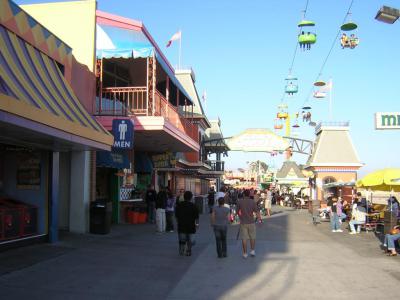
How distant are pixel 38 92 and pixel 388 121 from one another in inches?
471

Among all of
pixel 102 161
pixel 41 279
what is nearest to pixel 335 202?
pixel 102 161

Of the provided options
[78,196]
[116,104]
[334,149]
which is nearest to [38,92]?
[78,196]

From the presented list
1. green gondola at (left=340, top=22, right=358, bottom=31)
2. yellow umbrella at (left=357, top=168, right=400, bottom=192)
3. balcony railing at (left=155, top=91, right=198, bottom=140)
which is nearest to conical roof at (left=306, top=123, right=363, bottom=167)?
balcony railing at (left=155, top=91, right=198, bottom=140)

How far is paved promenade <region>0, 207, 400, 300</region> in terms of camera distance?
7.99 m

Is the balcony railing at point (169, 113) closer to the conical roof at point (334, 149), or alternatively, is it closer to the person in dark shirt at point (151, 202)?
the person in dark shirt at point (151, 202)

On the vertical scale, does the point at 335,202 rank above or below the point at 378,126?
below

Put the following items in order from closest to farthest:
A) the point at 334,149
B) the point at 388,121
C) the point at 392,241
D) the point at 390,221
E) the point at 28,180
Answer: the point at 392,241 → the point at 28,180 → the point at 390,221 → the point at 388,121 → the point at 334,149

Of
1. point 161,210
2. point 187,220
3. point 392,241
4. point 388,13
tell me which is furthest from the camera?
point 161,210

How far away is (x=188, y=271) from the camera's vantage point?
9.93 meters

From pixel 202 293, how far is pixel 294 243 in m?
8.17

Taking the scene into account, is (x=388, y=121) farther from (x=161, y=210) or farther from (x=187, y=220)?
(x=187, y=220)

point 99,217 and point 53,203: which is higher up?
point 53,203

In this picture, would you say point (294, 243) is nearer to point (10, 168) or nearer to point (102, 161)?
point (102, 161)

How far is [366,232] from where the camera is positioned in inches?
767
